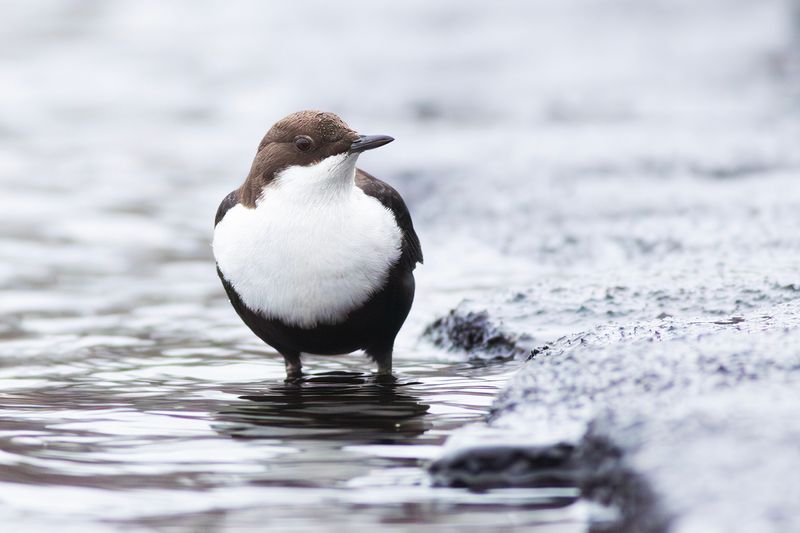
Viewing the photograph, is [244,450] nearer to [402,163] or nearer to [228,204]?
[228,204]

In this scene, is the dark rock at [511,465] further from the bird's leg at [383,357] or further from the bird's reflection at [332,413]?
the bird's leg at [383,357]

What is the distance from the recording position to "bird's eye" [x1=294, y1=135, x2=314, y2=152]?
4.30m

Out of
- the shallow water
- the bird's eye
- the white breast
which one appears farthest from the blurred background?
the bird's eye

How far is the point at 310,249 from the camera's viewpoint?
416cm

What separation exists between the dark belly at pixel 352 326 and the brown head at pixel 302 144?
41 cm

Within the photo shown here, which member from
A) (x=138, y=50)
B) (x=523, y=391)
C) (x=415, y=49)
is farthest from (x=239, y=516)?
(x=138, y=50)

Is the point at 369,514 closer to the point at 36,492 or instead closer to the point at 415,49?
the point at 36,492

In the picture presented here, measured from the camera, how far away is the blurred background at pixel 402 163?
4977mm

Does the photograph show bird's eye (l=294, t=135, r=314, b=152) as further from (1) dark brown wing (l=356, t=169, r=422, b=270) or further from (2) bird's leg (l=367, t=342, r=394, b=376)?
(2) bird's leg (l=367, t=342, r=394, b=376)

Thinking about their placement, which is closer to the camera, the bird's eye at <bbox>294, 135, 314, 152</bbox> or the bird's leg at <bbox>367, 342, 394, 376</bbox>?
the bird's eye at <bbox>294, 135, 314, 152</bbox>

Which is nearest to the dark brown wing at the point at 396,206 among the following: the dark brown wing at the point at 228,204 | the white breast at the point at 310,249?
the white breast at the point at 310,249

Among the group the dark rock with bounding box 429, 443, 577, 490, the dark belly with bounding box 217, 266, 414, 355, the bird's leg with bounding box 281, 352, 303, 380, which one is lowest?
the bird's leg with bounding box 281, 352, 303, 380

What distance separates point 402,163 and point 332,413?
619cm

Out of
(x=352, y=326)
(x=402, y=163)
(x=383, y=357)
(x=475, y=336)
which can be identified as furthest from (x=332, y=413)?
(x=402, y=163)
